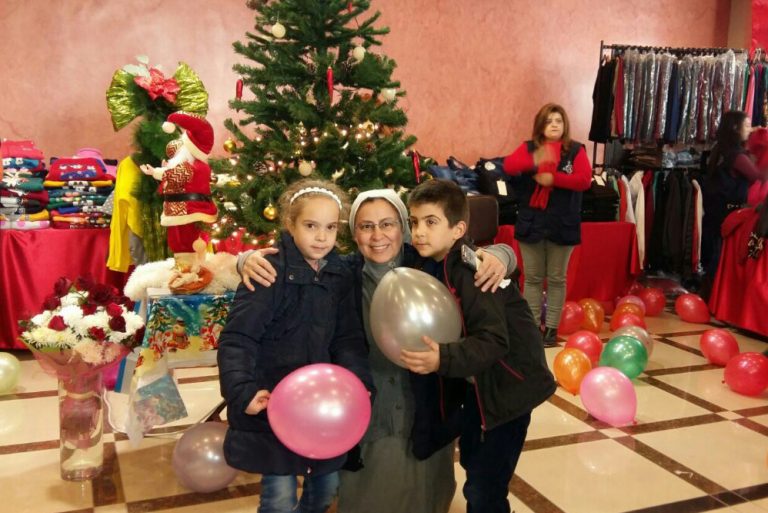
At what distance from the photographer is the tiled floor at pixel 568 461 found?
97.0 inches

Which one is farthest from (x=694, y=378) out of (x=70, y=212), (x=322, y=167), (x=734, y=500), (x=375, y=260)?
(x=70, y=212)

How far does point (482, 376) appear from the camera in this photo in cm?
195

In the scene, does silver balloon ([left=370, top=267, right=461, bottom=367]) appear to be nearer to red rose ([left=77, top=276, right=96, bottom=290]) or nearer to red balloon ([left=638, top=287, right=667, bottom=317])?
red rose ([left=77, top=276, right=96, bottom=290])

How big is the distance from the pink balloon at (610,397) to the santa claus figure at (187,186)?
5.98 ft

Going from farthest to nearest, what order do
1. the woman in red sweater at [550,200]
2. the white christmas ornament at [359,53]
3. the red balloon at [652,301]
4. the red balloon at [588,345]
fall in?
the red balloon at [652,301] → the woman in red sweater at [550,200] → the red balloon at [588,345] → the white christmas ornament at [359,53]

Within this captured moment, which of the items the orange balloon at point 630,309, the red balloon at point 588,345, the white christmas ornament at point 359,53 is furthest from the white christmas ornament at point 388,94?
the orange balloon at point 630,309

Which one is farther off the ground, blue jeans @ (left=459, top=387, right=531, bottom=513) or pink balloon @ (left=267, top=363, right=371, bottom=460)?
pink balloon @ (left=267, top=363, right=371, bottom=460)

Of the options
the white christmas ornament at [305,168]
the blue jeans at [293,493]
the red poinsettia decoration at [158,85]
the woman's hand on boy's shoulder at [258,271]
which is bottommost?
the blue jeans at [293,493]

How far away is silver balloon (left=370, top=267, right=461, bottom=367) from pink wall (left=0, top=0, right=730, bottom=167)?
13.3ft

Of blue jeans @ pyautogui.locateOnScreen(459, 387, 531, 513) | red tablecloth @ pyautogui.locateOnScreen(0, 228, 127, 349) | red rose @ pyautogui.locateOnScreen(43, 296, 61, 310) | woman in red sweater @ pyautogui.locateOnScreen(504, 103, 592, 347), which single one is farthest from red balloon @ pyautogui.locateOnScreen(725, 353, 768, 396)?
red tablecloth @ pyautogui.locateOnScreen(0, 228, 127, 349)

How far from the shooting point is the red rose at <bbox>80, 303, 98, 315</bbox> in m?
2.53

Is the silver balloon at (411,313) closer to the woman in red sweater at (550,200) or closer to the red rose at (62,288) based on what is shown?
the red rose at (62,288)

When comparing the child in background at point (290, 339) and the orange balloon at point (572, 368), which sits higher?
the child in background at point (290, 339)

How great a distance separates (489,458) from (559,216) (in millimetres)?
2539
